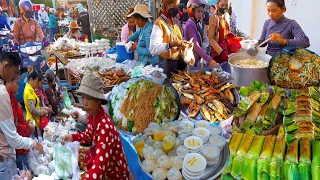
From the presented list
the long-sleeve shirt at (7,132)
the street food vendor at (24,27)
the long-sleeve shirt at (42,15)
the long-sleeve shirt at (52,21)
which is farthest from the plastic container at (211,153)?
the long-sleeve shirt at (42,15)

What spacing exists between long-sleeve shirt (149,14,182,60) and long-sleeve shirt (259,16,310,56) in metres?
1.23

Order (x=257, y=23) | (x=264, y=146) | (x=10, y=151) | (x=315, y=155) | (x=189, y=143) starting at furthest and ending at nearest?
1. (x=257, y=23)
2. (x=10, y=151)
3. (x=189, y=143)
4. (x=264, y=146)
5. (x=315, y=155)

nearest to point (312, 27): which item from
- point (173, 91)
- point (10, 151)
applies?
point (173, 91)

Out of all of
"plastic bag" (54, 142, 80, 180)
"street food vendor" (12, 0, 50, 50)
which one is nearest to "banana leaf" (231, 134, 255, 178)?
"plastic bag" (54, 142, 80, 180)

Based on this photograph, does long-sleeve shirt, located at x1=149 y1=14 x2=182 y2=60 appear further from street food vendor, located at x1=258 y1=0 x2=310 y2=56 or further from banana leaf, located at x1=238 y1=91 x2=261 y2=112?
banana leaf, located at x1=238 y1=91 x2=261 y2=112

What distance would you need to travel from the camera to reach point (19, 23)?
6613mm

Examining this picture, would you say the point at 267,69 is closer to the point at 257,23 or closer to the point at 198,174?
the point at 198,174

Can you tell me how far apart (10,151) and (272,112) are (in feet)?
7.68

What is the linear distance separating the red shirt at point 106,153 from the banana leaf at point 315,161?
4.57 feet

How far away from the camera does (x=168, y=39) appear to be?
379 cm

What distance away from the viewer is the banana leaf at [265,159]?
1.91 meters

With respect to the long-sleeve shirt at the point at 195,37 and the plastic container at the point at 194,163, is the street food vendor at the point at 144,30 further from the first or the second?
the plastic container at the point at 194,163

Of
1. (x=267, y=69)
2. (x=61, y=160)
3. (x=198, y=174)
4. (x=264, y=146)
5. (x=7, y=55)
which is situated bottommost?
(x=61, y=160)

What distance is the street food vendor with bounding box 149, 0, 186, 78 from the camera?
356 cm
